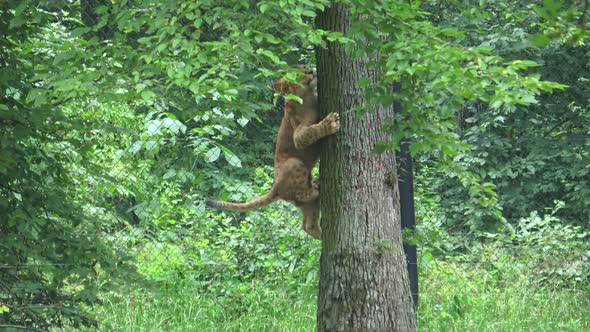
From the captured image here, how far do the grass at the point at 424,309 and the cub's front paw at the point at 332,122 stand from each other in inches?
81.2

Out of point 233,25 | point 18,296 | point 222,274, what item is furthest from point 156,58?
point 222,274

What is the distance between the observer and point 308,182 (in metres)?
5.41

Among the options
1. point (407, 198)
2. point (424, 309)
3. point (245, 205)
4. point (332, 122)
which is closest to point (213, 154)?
point (245, 205)

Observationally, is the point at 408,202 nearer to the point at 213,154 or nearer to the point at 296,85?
the point at 296,85

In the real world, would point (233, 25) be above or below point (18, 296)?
above

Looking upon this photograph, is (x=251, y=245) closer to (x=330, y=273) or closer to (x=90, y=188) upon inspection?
(x=90, y=188)

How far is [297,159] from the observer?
211 inches

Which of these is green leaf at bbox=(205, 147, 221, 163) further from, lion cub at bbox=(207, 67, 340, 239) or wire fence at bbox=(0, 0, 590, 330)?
lion cub at bbox=(207, 67, 340, 239)

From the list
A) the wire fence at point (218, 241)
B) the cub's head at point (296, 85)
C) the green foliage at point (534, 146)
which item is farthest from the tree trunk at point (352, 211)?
the green foliage at point (534, 146)

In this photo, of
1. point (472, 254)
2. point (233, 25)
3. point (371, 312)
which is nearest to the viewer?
point (233, 25)

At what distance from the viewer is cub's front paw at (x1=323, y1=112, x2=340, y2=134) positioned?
424cm

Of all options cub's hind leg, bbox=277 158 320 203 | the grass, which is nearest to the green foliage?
the grass

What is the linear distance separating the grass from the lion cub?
817 mm

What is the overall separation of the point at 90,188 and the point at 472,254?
11.2ft
